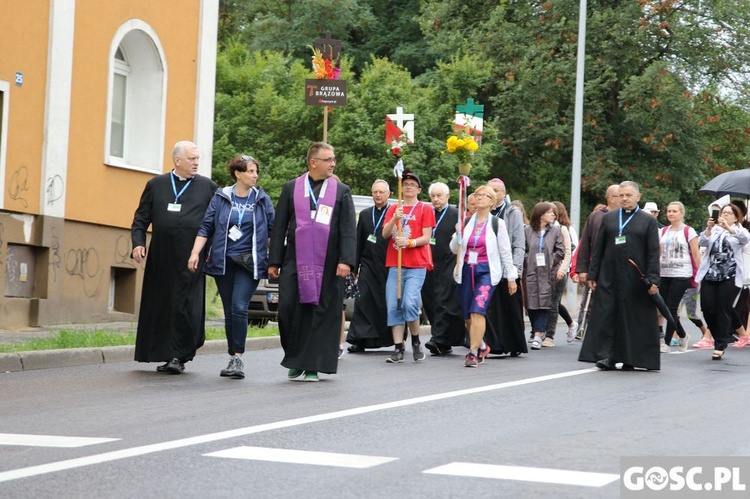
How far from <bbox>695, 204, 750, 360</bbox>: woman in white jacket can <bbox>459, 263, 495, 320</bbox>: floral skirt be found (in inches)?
136

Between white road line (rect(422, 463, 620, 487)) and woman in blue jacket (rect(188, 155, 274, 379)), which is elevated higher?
woman in blue jacket (rect(188, 155, 274, 379))

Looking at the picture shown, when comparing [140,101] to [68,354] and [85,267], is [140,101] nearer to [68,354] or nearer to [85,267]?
[85,267]

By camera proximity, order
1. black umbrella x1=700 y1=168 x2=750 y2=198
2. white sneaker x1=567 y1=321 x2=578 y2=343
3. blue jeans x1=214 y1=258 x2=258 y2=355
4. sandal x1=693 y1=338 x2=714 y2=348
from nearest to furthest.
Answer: blue jeans x1=214 y1=258 x2=258 y2=355, sandal x1=693 y1=338 x2=714 y2=348, white sneaker x1=567 y1=321 x2=578 y2=343, black umbrella x1=700 y1=168 x2=750 y2=198

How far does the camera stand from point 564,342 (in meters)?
18.2

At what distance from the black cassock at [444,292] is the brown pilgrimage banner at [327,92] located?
3405 mm

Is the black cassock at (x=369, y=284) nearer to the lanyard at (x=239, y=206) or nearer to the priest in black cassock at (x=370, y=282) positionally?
the priest in black cassock at (x=370, y=282)

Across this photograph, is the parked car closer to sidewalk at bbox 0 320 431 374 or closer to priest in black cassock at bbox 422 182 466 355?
sidewalk at bbox 0 320 431 374

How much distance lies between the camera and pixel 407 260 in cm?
1392

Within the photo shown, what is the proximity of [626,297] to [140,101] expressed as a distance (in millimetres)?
9302

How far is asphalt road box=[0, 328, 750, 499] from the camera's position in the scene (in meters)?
6.22

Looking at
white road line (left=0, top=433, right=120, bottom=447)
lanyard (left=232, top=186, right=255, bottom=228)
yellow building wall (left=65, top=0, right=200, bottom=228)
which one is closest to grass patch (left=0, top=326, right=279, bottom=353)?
lanyard (left=232, top=186, right=255, bottom=228)

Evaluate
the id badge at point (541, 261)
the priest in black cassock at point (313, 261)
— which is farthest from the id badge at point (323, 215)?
the id badge at point (541, 261)

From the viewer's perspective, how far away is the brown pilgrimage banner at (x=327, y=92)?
18359 mm

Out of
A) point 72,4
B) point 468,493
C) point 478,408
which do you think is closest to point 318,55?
point 72,4
